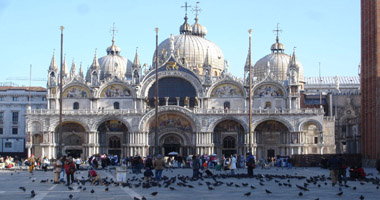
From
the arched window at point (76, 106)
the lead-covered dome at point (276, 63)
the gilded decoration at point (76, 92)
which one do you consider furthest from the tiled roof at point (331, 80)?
the arched window at point (76, 106)

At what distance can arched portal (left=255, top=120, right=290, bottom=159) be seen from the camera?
81.7 m

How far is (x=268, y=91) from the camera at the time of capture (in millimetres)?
83312

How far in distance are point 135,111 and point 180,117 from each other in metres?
5.44

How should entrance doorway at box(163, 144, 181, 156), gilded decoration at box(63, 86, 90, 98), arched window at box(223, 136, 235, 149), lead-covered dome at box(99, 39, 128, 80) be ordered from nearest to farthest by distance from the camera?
1. arched window at box(223, 136, 235, 149)
2. entrance doorway at box(163, 144, 181, 156)
3. gilded decoration at box(63, 86, 90, 98)
4. lead-covered dome at box(99, 39, 128, 80)

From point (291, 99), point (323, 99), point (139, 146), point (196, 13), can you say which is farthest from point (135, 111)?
point (323, 99)

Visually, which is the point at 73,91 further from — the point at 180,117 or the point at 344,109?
the point at 344,109

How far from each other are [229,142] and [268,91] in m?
7.82

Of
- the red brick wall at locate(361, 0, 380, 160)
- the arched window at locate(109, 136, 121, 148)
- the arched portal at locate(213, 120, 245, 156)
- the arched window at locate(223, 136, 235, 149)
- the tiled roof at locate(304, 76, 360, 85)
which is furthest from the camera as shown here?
the tiled roof at locate(304, 76, 360, 85)

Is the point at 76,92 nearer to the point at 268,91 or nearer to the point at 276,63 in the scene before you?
the point at 268,91

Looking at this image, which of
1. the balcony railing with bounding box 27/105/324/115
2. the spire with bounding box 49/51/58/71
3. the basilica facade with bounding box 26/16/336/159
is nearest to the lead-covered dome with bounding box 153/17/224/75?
the basilica facade with bounding box 26/16/336/159

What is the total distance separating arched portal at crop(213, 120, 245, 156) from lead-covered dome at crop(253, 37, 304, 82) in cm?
1851

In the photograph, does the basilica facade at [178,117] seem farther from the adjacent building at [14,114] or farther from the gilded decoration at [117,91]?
the adjacent building at [14,114]

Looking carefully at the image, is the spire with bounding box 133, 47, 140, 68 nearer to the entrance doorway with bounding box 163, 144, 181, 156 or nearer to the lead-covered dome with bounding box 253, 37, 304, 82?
the entrance doorway with bounding box 163, 144, 181, 156

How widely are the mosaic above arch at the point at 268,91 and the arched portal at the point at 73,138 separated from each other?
21792mm
